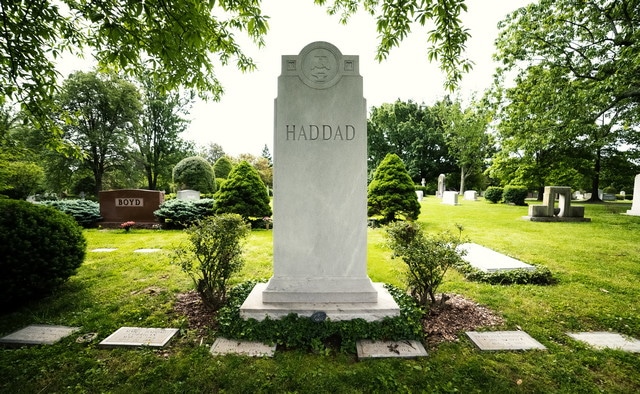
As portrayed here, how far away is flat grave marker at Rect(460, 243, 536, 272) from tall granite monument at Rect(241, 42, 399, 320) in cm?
300

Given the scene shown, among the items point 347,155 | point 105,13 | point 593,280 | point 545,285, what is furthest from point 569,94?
point 105,13

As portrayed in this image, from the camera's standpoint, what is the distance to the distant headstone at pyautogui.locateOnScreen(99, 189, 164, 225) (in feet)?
36.2

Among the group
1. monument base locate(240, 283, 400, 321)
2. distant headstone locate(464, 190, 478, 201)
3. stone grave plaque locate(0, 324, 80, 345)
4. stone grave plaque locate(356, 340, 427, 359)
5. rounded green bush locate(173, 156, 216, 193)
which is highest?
rounded green bush locate(173, 156, 216, 193)

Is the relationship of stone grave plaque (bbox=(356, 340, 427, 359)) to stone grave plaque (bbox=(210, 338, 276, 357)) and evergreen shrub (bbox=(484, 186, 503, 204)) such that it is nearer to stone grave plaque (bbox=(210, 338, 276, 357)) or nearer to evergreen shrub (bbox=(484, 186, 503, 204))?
stone grave plaque (bbox=(210, 338, 276, 357))

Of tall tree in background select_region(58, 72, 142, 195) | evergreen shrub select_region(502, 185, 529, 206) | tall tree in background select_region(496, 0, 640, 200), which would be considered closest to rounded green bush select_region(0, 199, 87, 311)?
tall tree in background select_region(496, 0, 640, 200)

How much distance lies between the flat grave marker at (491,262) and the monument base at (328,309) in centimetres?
281

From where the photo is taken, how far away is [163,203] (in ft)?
37.1

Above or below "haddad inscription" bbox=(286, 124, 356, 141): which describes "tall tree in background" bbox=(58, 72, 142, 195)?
above

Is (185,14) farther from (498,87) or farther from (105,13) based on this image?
(498,87)

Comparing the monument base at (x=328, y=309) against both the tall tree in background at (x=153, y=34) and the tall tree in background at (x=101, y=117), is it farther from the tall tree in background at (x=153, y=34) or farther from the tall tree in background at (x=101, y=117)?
the tall tree in background at (x=101, y=117)

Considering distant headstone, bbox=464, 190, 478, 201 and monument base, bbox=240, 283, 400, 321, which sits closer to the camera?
monument base, bbox=240, 283, 400, 321

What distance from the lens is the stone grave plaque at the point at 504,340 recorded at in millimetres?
2902

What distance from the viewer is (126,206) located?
11047mm

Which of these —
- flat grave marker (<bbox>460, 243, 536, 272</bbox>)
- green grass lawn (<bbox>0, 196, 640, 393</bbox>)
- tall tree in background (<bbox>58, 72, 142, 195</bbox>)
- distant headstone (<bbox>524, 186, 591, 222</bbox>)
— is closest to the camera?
green grass lawn (<bbox>0, 196, 640, 393</bbox>)
